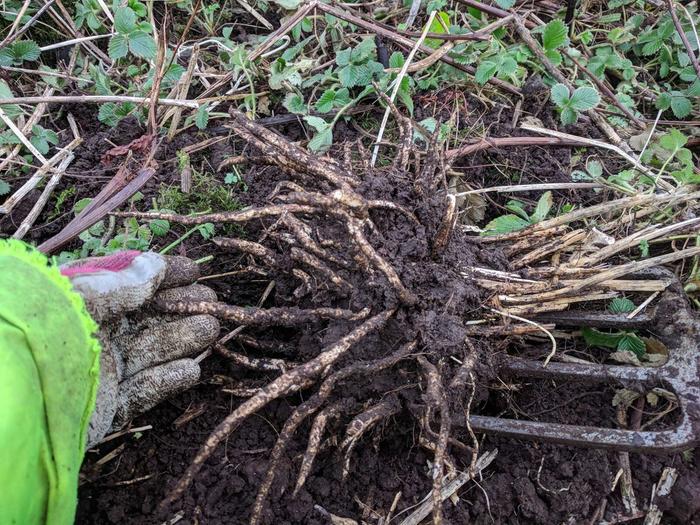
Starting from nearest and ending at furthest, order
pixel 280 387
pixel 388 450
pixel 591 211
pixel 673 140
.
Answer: pixel 280 387 < pixel 388 450 < pixel 591 211 < pixel 673 140

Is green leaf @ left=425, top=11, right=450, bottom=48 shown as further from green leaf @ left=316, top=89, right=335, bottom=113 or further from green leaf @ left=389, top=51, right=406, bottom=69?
green leaf @ left=316, top=89, right=335, bottom=113

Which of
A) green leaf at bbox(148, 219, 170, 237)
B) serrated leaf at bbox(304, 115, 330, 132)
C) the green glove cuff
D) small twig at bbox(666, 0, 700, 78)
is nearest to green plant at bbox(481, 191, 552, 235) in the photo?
serrated leaf at bbox(304, 115, 330, 132)

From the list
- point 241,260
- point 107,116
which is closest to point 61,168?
point 107,116

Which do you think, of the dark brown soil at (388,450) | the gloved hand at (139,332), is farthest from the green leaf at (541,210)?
the gloved hand at (139,332)

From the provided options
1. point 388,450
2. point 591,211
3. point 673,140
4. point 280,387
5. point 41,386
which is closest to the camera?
point 41,386

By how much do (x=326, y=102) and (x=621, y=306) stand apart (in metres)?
1.13

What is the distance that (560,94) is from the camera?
185cm

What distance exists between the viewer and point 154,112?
1.82 m

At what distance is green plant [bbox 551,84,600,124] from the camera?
1831mm

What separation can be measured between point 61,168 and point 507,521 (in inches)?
69.0

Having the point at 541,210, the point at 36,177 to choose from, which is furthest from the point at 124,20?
the point at 541,210

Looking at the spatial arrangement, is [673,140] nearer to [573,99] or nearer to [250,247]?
[573,99]

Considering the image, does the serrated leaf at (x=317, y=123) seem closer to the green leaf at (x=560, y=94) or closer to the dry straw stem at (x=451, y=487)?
the green leaf at (x=560, y=94)

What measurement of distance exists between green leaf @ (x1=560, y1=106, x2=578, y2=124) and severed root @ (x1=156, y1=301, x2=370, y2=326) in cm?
105
